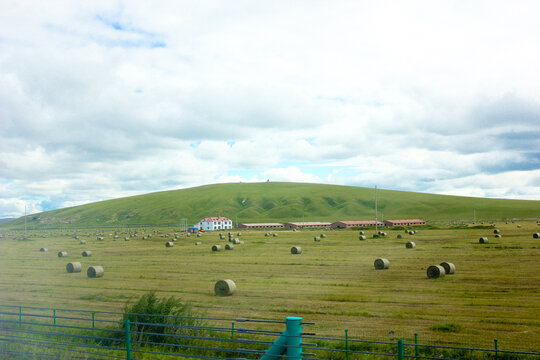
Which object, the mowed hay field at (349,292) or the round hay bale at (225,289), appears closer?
the mowed hay field at (349,292)

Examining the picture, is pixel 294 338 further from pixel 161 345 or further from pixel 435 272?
pixel 435 272

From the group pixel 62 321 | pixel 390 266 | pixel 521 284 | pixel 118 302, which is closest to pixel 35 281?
pixel 118 302

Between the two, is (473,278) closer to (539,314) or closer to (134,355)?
(539,314)

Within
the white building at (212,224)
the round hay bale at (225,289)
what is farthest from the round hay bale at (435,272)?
the white building at (212,224)

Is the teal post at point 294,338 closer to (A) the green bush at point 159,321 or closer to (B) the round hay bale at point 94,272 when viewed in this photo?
(A) the green bush at point 159,321

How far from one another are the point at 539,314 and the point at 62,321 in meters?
21.5

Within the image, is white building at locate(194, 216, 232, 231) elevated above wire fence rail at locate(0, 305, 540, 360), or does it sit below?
below

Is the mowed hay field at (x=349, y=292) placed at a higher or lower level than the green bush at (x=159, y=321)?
lower

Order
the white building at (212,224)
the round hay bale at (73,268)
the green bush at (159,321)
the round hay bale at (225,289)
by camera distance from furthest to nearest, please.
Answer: the white building at (212,224)
the round hay bale at (73,268)
the round hay bale at (225,289)
the green bush at (159,321)

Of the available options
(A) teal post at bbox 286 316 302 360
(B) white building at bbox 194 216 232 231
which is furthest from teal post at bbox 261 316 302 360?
(B) white building at bbox 194 216 232 231

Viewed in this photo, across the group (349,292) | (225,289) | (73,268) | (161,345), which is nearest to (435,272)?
(349,292)

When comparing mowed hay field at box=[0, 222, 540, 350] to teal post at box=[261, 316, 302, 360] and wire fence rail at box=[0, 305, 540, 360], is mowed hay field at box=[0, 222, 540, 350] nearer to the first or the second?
wire fence rail at box=[0, 305, 540, 360]

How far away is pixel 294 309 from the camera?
71.7ft

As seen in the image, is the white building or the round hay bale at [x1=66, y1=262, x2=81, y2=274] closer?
the round hay bale at [x1=66, y1=262, x2=81, y2=274]
